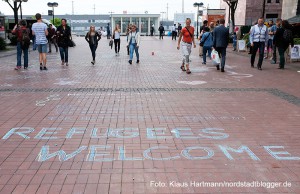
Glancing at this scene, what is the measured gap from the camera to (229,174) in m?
3.78

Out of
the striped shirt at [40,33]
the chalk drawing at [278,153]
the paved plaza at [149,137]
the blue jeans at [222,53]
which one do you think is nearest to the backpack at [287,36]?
the blue jeans at [222,53]

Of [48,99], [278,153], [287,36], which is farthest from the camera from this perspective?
[287,36]

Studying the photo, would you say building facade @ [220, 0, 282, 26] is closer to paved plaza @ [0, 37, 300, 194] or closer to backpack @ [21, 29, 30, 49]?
backpack @ [21, 29, 30, 49]

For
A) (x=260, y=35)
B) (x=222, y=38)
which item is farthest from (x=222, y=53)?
(x=260, y=35)

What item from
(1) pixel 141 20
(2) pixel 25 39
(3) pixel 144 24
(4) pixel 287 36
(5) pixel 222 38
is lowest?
(2) pixel 25 39

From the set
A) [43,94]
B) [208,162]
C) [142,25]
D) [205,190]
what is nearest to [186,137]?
[208,162]

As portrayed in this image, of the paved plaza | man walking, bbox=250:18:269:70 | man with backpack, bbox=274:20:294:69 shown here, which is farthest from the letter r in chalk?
man with backpack, bbox=274:20:294:69

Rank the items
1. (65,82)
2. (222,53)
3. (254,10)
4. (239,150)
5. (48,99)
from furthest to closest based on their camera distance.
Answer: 1. (254,10)
2. (222,53)
3. (65,82)
4. (48,99)
5. (239,150)

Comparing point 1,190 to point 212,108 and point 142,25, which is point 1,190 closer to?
point 212,108

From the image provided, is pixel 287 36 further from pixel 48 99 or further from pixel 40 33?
pixel 48 99

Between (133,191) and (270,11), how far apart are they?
151 ft

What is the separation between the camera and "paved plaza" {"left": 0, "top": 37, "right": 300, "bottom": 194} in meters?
3.61

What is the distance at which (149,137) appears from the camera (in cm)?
496

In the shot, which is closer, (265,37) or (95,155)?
(95,155)
